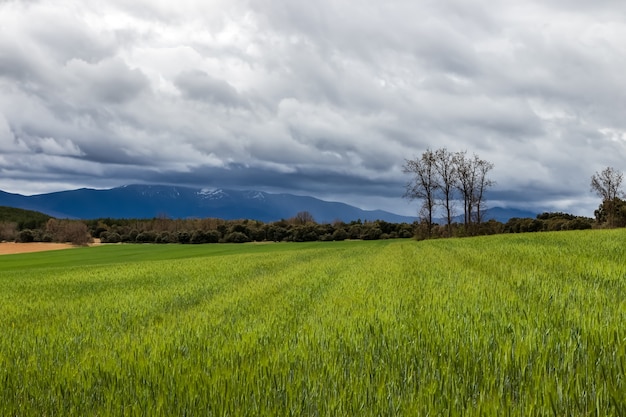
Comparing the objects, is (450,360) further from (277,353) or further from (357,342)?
(277,353)

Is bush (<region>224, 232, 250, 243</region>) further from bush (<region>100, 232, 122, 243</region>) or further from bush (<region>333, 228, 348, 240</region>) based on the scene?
bush (<region>100, 232, 122, 243</region>)

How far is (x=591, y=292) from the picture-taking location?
8711 millimetres

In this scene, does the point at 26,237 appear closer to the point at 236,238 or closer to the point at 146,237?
the point at 146,237

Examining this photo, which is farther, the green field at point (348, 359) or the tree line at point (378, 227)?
the tree line at point (378, 227)

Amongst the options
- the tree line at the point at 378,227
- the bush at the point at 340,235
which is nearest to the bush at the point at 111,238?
the tree line at the point at 378,227

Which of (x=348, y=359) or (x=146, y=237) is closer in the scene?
(x=348, y=359)

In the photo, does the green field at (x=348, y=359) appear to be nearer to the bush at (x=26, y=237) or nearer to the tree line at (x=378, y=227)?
the tree line at (x=378, y=227)

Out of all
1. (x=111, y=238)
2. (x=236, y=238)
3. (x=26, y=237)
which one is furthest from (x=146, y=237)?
(x=26, y=237)

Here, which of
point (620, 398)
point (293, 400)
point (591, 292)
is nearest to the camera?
point (620, 398)

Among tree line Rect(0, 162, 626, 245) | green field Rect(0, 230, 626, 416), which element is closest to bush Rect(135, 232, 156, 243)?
tree line Rect(0, 162, 626, 245)

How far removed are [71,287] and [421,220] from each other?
6200 cm

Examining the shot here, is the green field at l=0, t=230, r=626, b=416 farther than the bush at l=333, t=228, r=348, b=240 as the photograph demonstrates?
No

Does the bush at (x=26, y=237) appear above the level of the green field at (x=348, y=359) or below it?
below

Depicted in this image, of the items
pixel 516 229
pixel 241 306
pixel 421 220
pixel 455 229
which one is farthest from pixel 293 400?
pixel 516 229
